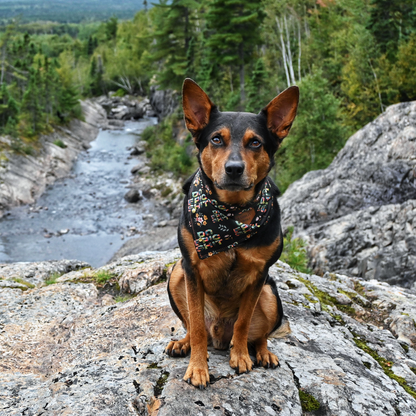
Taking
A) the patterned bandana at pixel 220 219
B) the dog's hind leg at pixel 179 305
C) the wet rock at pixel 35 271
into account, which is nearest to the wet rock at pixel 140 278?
the wet rock at pixel 35 271

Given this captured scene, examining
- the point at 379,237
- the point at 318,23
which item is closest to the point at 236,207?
the point at 379,237

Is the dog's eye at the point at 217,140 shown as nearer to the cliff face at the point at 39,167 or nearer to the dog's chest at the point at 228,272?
the dog's chest at the point at 228,272

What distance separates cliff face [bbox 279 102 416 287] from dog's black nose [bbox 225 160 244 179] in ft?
27.5

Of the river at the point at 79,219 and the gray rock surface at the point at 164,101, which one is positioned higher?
the gray rock surface at the point at 164,101

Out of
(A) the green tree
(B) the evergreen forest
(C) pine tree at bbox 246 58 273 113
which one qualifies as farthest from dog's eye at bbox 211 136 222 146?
(C) pine tree at bbox 246 58 273 113

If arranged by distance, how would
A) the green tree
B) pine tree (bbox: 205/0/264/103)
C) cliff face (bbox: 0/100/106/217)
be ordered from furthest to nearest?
pine tree (bbox: 205/0/264/103), cliff face (bbox: 0/100/106/217), the green tree

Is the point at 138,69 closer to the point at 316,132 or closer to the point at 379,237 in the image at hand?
the point at 316,132

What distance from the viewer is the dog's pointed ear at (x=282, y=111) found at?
3.68 meters

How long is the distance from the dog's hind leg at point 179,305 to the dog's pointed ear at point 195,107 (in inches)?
66.0

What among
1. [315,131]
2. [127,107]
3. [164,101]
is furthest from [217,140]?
[127,107]

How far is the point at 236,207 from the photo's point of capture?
383cm

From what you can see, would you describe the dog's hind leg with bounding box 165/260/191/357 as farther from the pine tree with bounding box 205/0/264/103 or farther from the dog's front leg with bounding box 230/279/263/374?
the pine tree with bounding box 205/0/264/103

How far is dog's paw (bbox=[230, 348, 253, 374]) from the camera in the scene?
394cm

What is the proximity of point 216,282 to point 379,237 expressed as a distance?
8822mm
